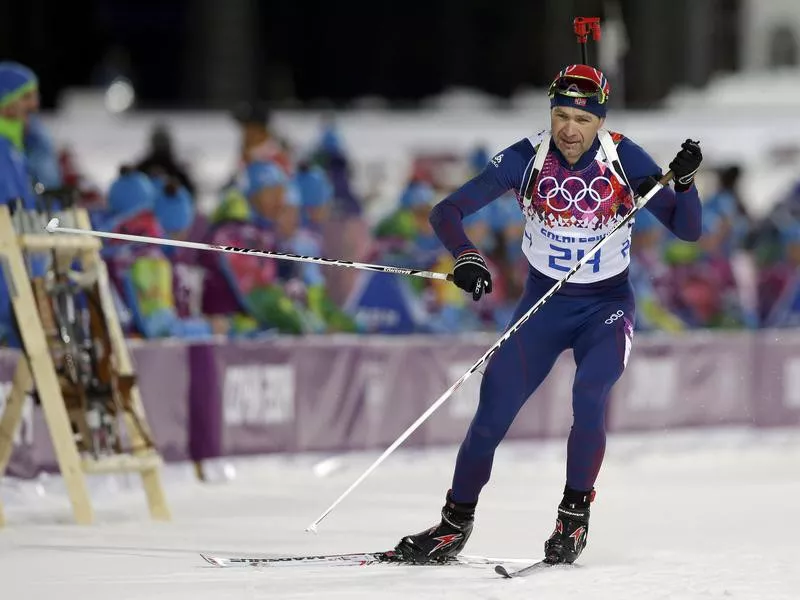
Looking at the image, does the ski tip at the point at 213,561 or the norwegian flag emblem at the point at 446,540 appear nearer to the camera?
the ski tip at the point at 213,561

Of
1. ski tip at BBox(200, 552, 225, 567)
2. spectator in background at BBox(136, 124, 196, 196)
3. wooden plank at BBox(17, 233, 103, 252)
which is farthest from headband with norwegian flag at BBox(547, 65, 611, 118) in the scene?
spectator in background at BBox(136, 124, 196, 196)

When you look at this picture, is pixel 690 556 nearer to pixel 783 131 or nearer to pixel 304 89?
pixel 783 131

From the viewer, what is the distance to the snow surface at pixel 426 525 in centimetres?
629

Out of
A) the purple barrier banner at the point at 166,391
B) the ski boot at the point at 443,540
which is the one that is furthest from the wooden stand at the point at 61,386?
the ski boot at the point at 443,540

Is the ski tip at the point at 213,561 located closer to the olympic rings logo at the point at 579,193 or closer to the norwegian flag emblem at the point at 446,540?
the norwegian flag emblem at the point at 446,540

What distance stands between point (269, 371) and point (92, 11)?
1660 cm

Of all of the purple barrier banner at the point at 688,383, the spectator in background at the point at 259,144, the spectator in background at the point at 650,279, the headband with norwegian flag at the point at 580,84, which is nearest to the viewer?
the headband with norwegian flag at the point at 580,84

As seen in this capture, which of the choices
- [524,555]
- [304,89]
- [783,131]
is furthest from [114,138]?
[524,555]

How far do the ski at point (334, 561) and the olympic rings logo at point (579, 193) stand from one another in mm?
1540

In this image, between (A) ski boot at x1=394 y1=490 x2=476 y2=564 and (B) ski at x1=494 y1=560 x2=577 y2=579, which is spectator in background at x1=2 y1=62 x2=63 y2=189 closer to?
(A) ski boot at x1=394 y1=490 x2=476 y2=564

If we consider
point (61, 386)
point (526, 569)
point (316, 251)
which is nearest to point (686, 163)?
point (526, 569)

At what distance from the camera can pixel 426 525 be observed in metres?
8.76

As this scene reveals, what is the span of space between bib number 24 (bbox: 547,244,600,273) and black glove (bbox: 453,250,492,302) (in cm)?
38

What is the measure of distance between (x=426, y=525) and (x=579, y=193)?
2.62 meters
